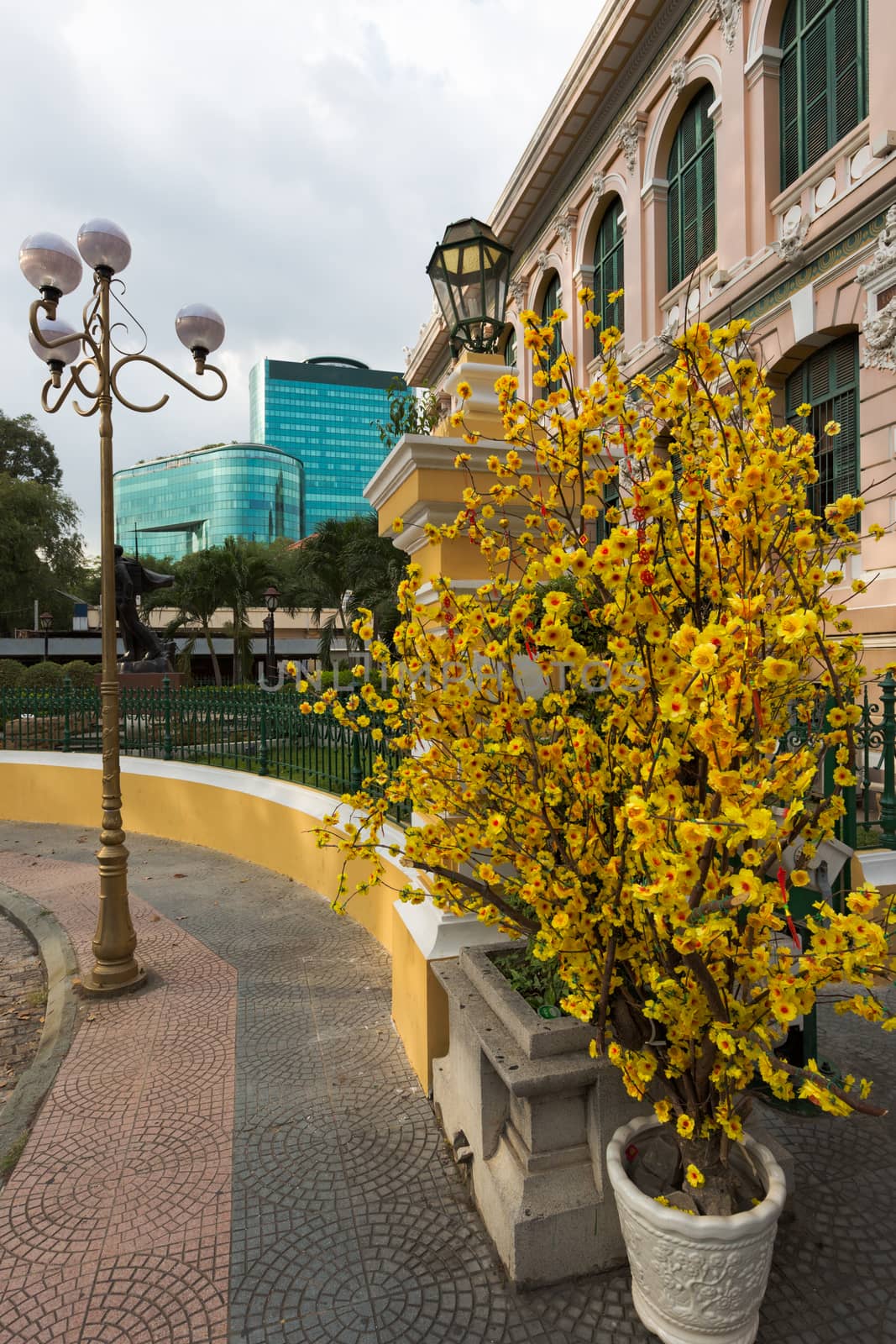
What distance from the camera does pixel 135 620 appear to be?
15.1m

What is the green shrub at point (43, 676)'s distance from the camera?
13.6 meters

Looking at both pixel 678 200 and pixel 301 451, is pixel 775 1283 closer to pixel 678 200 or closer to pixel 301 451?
pixel 678 200

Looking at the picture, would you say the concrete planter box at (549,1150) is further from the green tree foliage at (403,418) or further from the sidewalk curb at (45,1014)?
the green tree foliage at (403,418)

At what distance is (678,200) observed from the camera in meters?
12.4

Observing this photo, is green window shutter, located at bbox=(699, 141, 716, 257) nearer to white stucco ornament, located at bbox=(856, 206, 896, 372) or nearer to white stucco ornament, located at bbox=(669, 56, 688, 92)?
white stucco ornament, located at bbox=(669, 56, 688, 92)

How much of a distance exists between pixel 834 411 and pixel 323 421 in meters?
111

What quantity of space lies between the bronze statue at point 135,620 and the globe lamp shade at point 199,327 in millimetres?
10193

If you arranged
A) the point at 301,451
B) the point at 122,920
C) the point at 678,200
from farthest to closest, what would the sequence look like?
the point at 301,451 → the point at 678,200 → the point at 122,920

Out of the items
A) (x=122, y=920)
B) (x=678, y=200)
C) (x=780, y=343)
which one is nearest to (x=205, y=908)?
(x=122, y=920)

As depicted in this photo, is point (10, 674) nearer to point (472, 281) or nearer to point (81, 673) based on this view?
Answer: point (81, 673)

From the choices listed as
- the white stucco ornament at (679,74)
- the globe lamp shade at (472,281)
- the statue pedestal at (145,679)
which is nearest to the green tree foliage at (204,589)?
the statue pedestal at (145,679)

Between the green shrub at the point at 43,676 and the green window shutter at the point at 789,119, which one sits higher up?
the green window shutter at the point at 789,119

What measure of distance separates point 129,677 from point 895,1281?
14.0 m

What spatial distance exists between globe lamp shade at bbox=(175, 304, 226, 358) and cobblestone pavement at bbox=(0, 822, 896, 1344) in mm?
4440
